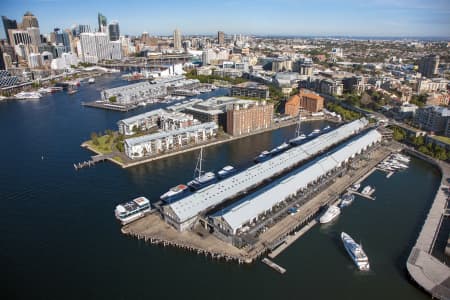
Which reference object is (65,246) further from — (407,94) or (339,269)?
(407,94)

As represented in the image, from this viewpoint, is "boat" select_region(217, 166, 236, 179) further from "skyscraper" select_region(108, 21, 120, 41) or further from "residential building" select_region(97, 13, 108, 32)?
"residential building" select_region(97, 13, 108, 32)

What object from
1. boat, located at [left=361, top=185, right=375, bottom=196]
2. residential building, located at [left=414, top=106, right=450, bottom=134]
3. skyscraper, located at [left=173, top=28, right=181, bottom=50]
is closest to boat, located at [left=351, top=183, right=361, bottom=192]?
boat, located at [left=361, top=185, right=375, bottom=196]

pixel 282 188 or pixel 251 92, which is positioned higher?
pixel 251 92

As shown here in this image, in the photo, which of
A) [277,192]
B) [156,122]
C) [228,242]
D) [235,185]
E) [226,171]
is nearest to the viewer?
[228,242]

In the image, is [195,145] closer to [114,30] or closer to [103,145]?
[103,145]

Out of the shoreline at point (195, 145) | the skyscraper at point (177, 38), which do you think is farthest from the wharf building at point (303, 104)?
the skyscraper at point (177, 38)

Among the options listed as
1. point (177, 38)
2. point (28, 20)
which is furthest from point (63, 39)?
point (177, 38)
